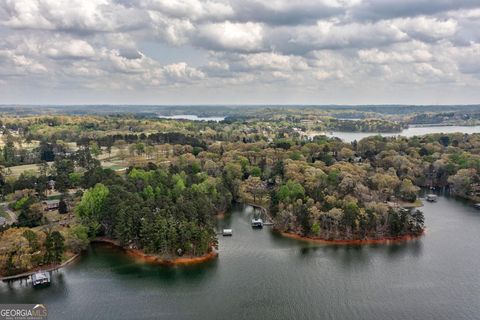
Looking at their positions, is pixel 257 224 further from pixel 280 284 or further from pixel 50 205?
pixel 50 205

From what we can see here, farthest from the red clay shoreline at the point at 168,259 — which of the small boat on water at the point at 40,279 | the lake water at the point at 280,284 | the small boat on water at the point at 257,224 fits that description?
the small boat on water at the point at 257,224

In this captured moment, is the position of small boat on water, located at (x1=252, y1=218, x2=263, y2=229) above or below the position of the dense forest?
below

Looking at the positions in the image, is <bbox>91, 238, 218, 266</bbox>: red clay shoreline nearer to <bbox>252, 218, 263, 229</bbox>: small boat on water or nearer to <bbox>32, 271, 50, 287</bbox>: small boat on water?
<bbox>32, 271, 50, 287</bbox>: small boat on water

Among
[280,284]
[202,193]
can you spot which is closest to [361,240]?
[280,284]

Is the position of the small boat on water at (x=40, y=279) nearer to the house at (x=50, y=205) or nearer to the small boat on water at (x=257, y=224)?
the house at (x=50, y=205)

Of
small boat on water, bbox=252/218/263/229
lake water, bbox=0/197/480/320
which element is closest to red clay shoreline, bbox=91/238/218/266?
lake water, bbox=0/197/480/320

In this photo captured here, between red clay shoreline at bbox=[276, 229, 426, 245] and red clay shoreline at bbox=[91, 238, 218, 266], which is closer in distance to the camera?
red clay shoreline at bbox=[91, 238, 218, 266]

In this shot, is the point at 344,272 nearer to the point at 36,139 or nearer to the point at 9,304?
the point at 9,304
